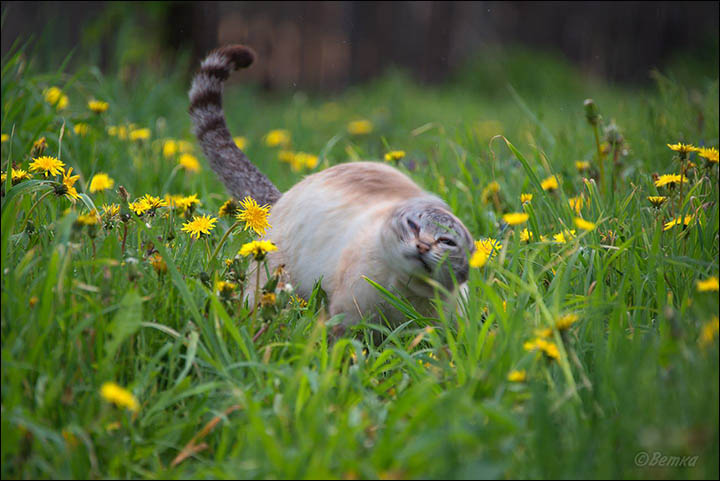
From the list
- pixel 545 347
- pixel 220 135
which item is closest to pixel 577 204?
pixel 545 347

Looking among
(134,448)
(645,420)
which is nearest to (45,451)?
(134,448)

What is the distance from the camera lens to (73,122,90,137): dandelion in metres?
3.88

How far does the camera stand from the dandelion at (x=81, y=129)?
12.7 feet

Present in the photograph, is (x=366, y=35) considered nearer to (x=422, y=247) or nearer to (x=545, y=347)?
(x=422, y=247)

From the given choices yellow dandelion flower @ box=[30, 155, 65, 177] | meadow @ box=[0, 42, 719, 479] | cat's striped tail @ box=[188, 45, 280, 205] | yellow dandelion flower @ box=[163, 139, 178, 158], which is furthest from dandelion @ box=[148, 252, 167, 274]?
yellow dandelion flower @ box=[163, 139, 178, 158]

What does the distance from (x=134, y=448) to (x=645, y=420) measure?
1141 mm

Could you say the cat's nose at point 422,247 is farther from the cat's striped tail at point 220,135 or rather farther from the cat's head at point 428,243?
the cat's striped tail at point 220,135

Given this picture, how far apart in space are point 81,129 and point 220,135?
110 centimetres

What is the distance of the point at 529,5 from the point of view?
11164 millimetres

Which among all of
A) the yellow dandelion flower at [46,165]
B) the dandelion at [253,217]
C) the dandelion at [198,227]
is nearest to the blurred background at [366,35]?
the yellow dandelion flower at [46,165]

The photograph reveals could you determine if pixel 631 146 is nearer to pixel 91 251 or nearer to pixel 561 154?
pixel 561 154

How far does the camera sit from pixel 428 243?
7.00ft

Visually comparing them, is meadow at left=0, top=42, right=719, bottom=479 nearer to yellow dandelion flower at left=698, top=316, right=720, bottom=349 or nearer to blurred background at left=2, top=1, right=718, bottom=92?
yellow dandelion flower at left=698, top=316, right=720, bottom=349

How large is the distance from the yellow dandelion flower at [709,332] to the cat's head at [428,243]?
72 centimetres
